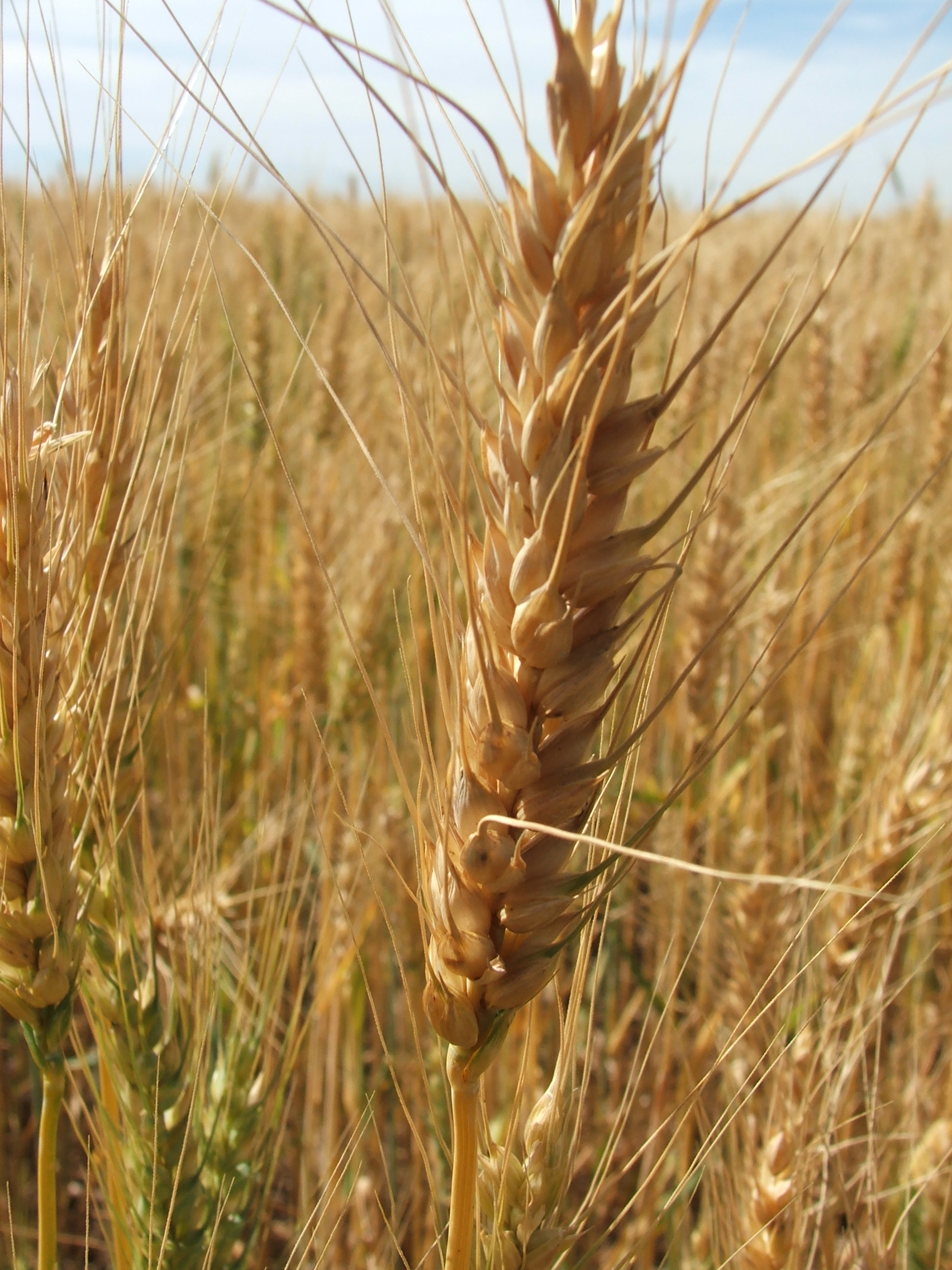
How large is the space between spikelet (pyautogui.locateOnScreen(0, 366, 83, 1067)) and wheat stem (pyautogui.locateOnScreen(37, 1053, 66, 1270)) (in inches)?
0.5

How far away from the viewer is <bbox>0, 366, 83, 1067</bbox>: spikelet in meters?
0.78

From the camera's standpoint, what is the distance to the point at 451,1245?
25.9 inches

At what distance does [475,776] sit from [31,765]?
42cm

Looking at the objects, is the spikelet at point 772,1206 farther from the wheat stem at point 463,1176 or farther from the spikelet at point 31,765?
the spikelet at point 31,765

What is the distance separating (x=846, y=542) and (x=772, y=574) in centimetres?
57

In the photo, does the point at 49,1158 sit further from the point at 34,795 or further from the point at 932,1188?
the point at 932,1188

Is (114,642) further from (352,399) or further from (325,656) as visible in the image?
(352,399)

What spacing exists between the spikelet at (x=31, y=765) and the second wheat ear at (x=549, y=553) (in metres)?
0.37

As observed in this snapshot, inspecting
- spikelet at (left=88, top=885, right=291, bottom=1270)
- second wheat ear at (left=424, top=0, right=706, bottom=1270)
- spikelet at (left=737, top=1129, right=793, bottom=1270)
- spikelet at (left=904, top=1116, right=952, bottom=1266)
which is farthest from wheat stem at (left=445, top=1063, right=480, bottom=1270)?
spikelet at (left=904, top=1116, right=952, bottom=1266)

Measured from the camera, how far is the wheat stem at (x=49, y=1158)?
0.82 meters

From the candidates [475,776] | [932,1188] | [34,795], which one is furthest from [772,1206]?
[34,795]

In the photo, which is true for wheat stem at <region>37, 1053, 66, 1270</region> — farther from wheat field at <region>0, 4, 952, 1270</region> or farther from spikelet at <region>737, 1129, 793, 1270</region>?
spikelet at <region>737, 1129, 793, 1270</region>

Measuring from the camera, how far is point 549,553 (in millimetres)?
570

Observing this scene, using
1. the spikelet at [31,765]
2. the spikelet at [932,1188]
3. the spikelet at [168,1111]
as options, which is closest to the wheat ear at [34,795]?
the spikelet at [31,765]
